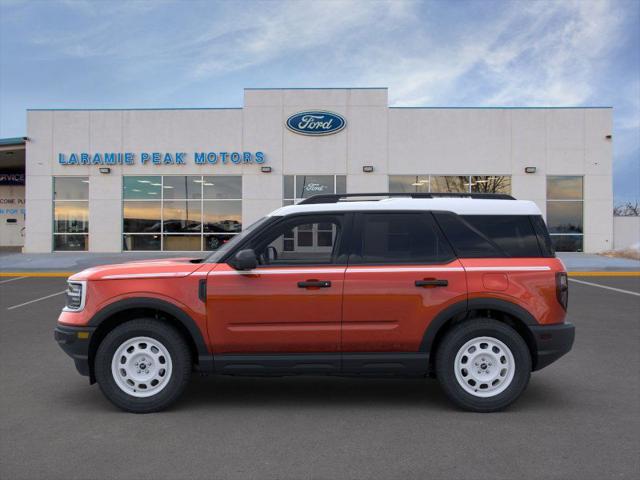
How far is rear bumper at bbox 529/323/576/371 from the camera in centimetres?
482

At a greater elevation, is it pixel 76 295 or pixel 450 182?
pixel 450 182

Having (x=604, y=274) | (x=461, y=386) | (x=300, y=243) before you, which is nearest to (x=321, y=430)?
(x=461, y=386)

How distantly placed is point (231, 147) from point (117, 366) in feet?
63.5

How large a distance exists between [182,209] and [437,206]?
65.0 ft

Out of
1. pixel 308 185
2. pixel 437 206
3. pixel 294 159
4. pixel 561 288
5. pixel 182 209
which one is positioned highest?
pixel 294 159

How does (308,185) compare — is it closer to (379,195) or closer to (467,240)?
(379,195)

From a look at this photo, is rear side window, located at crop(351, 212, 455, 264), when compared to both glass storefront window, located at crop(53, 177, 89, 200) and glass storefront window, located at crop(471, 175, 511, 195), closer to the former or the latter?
glass storefront window, located at crop(471, 175, 511, 195)

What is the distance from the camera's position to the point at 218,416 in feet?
15.5

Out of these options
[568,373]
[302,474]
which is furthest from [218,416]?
[568,373]

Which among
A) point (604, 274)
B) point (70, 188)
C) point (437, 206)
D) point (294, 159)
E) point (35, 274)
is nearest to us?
point (437, 206)

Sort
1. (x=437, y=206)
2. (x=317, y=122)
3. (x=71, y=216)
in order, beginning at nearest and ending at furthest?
(x=437, y=206) → (x=317, y=122) → (x=71, y=216)

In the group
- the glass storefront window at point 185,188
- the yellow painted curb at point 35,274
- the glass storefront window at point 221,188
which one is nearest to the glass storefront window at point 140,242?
the glass storefront window at point 185,188

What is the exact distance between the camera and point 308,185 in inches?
923

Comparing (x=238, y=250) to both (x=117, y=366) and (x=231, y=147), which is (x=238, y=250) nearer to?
(x=117, y=366)
